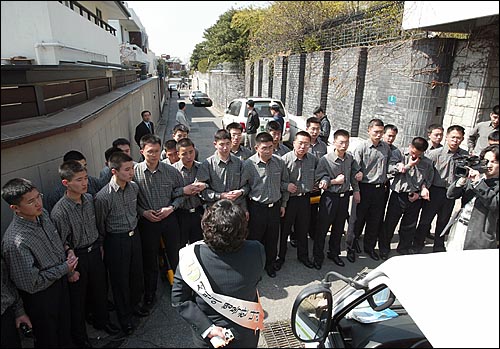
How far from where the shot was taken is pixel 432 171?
13.1 feet

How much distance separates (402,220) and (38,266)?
13.1 ft

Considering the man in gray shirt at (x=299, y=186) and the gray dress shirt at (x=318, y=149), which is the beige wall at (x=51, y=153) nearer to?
the man in gray shirt at (x=299, y=186)

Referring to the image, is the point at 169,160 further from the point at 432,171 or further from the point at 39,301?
the point at 432,171

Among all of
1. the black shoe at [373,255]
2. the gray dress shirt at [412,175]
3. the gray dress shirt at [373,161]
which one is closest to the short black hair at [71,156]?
the gray dress shirt at [373,161]

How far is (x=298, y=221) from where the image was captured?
12.8ft

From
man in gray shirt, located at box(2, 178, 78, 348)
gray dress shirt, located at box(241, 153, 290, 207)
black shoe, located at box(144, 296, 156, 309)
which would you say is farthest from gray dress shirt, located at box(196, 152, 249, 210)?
man in gray shirt, located at box(2, 178, 78, 348)

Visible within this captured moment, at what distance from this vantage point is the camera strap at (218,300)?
158cm

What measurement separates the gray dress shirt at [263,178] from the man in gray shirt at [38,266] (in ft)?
6.48

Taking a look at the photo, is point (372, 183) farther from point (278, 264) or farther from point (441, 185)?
point (278, 264)

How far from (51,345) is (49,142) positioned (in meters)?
1.30

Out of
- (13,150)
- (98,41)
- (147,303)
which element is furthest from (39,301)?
(98,41)

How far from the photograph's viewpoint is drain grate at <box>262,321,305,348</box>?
8.38ft

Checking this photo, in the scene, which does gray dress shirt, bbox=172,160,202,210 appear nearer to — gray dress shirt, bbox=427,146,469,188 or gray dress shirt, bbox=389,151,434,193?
gray dress shirt, bbox=389,151,434,193

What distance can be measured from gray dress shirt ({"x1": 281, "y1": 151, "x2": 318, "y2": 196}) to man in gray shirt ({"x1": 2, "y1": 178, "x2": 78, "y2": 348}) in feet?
7.97
